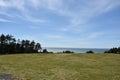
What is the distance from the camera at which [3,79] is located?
17.7 m

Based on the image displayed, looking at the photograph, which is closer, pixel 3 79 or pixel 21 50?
pixel 3 79

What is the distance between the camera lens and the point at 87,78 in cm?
1842

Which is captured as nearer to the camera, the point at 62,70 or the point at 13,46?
the point at 62,70

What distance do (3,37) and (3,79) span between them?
198 feet

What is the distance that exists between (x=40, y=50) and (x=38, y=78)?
6610 centimetres

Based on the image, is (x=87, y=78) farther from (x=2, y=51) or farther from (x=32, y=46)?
(x=32, y=46)

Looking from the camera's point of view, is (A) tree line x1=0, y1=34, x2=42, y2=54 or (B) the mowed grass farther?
(A) tree line x1=0, y1=34, x2=42, y2=54

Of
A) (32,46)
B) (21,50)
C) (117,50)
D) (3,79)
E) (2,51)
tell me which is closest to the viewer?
(3,79)

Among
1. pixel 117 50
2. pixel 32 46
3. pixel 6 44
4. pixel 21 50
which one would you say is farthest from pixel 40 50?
pixel 117 50

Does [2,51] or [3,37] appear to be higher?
[3,37]

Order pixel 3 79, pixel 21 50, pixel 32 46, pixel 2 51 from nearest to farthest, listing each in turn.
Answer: pixel 3 79 < pixel 2 51 < pixel 21 50 < pixel 32 46

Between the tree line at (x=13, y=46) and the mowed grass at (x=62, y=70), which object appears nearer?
the mowed grass at (x=62, y=70)

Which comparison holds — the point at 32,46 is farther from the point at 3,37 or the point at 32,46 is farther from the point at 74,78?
the point at 74,78

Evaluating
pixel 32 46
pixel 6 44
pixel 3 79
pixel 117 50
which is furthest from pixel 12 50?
pixel 3 79
